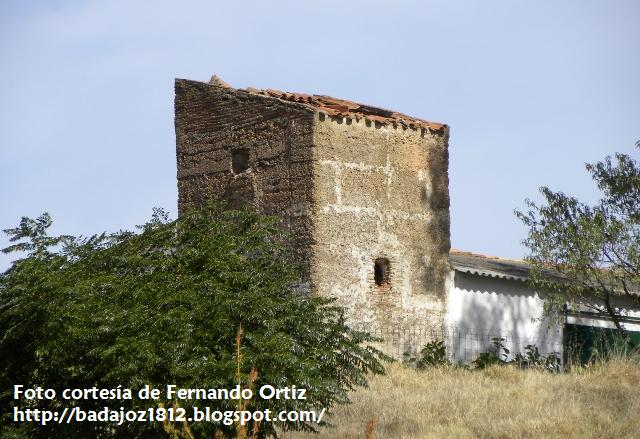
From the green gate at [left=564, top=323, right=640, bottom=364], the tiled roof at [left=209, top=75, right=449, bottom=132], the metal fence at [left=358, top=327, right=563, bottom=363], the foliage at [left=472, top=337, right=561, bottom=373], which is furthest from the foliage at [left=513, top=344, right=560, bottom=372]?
the tiled roof at [left=209, top=75, right=449, bottom=132]

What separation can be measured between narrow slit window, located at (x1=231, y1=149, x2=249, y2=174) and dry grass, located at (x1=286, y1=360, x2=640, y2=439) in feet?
17.7

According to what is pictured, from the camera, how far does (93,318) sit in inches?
438

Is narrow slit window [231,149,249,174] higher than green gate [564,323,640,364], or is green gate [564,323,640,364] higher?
narrow slit window [231,149,249,174]

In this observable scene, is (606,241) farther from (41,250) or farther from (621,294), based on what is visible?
(41,250)

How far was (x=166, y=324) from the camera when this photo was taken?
36.0ft

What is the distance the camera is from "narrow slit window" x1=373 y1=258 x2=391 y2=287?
786 inches

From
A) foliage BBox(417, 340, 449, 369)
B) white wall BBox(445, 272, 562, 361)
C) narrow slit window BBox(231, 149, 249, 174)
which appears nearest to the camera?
foliage BBox(417, 340, 449, 369)

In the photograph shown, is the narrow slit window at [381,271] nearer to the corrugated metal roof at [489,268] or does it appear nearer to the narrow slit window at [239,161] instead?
the corrugated metal roof at [489,268]

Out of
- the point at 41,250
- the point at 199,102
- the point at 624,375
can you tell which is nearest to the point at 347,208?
the point at 199,102

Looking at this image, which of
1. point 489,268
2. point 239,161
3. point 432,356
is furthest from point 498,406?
point 489,268

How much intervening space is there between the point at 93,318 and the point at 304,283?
26.3 feet

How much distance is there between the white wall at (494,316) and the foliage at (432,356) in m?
0.99

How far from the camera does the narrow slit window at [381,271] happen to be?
19969 mm

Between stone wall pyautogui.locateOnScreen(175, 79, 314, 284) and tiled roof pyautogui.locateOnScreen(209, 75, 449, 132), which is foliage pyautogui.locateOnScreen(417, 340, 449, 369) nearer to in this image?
stone wall pyautogui.locateOnScreen(175, 79, 314, 284)
